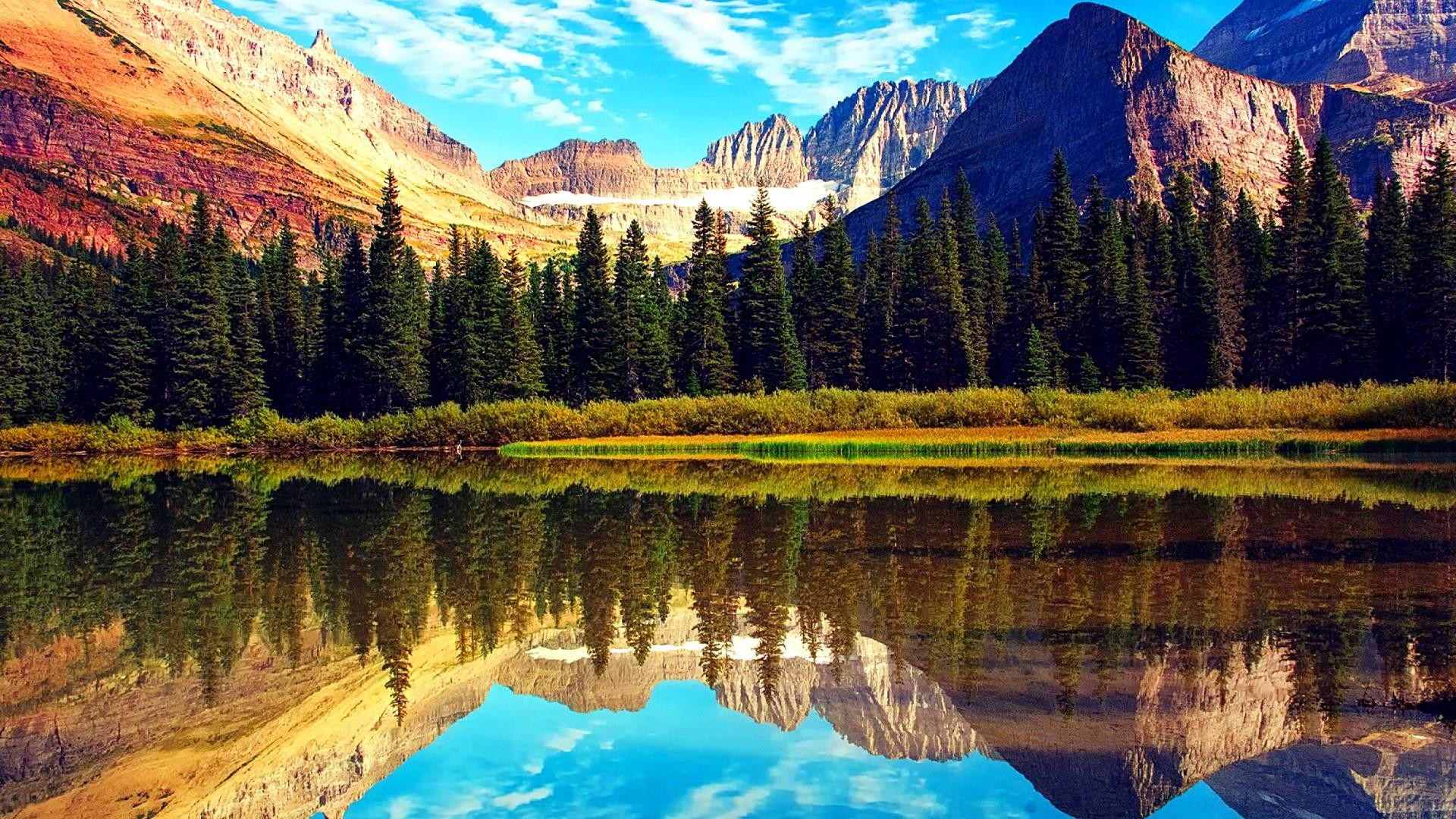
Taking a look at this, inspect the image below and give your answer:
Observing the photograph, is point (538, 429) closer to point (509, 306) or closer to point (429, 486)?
point (509, 306)

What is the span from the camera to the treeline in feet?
267

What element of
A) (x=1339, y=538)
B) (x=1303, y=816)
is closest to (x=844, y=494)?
(x=1339, y=538)

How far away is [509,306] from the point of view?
87.0 meters

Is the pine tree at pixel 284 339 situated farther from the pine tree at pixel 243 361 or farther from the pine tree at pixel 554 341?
the pine tree at pixel 554 341

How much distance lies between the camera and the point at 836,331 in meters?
93.4

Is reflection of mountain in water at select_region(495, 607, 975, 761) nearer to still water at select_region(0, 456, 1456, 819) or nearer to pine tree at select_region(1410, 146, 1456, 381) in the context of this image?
still water at select_region(0, 456, 1456, 819)

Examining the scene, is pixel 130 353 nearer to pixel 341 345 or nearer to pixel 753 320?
pixel 341 345

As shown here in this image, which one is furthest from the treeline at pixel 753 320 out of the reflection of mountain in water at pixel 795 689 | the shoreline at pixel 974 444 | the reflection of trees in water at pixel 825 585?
the reflection of mountain in water at pixel 795 689

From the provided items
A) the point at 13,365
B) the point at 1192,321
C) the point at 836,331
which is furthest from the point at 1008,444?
the point at 13,365

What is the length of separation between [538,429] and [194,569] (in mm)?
51369

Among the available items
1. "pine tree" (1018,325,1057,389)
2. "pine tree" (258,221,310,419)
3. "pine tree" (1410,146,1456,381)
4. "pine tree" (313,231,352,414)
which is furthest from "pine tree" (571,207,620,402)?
"pine tree" (1410,146,1456,381)

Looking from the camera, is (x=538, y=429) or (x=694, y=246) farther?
(x=694, y=246)

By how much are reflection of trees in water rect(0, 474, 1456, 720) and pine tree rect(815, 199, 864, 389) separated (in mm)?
61595

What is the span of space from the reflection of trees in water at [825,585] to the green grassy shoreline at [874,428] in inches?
983
